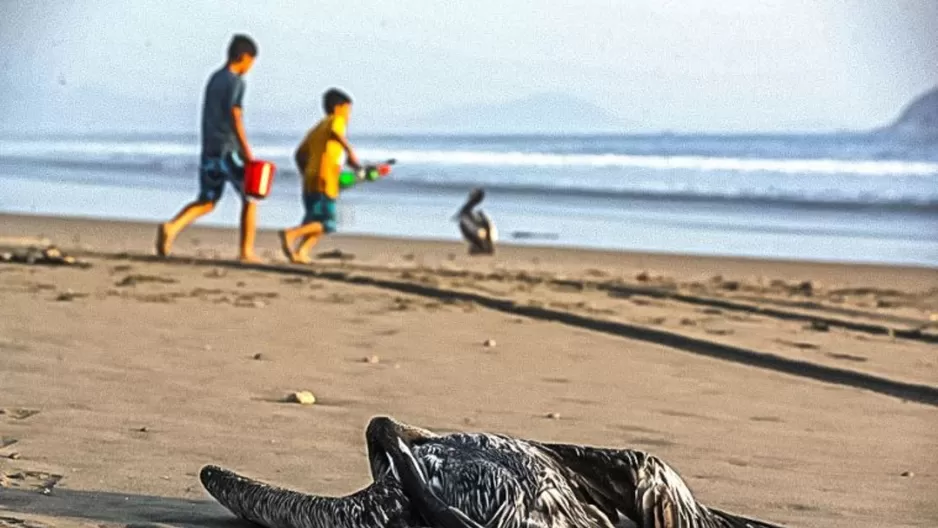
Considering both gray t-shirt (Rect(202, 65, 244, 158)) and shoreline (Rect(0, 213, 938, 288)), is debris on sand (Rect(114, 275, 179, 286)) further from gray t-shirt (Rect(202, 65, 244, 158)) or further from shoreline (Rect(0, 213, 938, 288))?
shoreline (Rect(0, 213, 938, 288))

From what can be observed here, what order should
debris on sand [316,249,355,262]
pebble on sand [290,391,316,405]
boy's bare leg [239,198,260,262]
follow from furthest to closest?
debris on sand [316,249,355,262] < boy's bare leg [239,198,260,262] < pebble on sand [290,391,316,405]

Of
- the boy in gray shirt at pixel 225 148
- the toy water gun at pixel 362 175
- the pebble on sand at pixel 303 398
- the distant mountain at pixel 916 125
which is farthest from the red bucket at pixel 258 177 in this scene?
the distant mountain at pixel 916 125

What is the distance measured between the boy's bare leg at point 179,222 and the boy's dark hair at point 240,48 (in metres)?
1.25

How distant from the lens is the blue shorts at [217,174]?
13.1 metres

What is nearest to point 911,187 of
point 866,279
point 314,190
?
point 866,279

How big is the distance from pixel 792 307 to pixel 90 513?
7.64 m

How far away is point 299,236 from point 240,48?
1643 millimetres

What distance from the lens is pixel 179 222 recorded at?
515 inches

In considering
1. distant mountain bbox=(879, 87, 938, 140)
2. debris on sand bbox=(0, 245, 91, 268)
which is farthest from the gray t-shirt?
distant mountain bbox=(879, 87, 938, 140)

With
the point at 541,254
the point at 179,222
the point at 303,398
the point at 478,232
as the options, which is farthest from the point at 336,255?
the point at 303,398

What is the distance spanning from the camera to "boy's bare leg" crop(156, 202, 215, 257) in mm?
13055

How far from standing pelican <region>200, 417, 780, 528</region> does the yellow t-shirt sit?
965cm

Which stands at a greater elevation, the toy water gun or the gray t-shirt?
the gray t-shirt

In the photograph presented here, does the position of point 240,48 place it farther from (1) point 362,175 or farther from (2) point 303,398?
(2) point 303,398
